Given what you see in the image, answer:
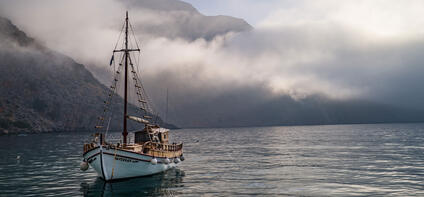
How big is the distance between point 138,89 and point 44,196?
19.4 meters

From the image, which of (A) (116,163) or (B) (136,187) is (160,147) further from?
(B) (136,187)

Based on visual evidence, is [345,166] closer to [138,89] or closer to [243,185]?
[243,185]

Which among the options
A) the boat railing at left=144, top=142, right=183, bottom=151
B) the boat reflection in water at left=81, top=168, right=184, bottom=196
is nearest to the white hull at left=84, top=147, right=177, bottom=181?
the boat reflection in water at left=81, top=168, right=184, bottom=196

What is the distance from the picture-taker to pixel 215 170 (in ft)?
145

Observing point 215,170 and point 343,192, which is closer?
point 343,192

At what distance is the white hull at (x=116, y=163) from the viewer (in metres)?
32.9

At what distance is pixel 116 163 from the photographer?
33.5 meters

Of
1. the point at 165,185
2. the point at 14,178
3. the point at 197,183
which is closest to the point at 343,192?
the point at 197,183

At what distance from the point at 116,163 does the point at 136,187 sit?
3619mm

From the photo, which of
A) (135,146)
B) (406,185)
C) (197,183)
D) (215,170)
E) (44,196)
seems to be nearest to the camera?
(44,196)

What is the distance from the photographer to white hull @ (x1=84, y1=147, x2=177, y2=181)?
108 feet

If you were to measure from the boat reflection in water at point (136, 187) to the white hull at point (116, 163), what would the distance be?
83 cm

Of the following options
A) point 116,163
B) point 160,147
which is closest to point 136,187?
point 116,163

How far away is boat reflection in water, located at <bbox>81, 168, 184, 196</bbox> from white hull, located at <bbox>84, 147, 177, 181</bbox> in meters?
0.83
